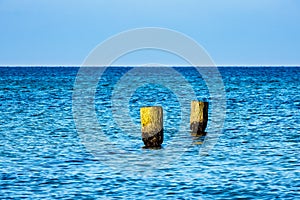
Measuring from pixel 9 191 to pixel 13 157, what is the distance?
596 centimetres

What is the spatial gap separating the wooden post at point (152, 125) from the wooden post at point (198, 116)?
11.7 ft

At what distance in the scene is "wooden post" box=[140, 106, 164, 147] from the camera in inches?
1061

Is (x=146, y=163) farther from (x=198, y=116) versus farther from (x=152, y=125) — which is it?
(x=198, y=116)

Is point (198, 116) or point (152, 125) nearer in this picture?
point (152, 125)

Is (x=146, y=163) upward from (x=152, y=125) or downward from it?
downward

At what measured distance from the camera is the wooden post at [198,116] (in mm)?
31220

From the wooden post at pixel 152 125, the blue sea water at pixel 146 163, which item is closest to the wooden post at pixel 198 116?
the blue sea water at pixel 146 163

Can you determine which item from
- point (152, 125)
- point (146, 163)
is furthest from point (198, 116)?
point (146, 163)

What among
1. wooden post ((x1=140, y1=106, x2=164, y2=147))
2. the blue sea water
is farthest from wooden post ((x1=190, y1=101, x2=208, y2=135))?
wooden post ((x1=140, y1=106, x2=164, y2=147))

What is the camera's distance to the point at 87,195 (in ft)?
65.1

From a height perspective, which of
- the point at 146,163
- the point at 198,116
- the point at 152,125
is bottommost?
the point at 146,163

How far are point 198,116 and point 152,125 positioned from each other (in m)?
4.97

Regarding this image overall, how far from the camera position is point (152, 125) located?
27203mm

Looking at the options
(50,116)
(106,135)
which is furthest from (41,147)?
(50,116)
